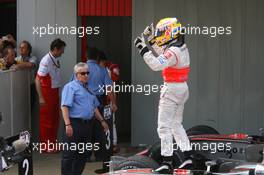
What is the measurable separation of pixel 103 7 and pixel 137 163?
4564 millimetres

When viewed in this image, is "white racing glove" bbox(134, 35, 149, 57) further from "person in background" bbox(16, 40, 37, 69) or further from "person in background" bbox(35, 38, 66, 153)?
"person in background" bbox(16, 40, 37, 69)

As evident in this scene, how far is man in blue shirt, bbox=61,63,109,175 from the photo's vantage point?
795 centimetres

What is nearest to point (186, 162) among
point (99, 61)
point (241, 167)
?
point (241, 167)

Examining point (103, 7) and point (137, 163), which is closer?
point (137, 163)

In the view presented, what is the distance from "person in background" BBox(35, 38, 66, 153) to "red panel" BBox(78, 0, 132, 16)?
0.78 metres

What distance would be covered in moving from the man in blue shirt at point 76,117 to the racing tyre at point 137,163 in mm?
1070

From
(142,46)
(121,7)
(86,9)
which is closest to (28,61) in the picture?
(86,9)

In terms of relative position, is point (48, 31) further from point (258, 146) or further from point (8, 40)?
point (258, 146)

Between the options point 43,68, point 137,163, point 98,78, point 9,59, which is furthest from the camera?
point 9,59

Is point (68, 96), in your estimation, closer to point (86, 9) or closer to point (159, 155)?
point (159, 155)

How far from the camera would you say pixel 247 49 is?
435 inches

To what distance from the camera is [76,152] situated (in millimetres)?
7949

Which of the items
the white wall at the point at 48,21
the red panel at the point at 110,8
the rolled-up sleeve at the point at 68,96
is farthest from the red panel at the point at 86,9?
the rolled-up sleeve at the point at 68,96

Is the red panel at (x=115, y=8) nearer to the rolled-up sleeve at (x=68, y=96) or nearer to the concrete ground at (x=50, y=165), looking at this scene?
the concrete ground at (x=50, y=165)
